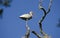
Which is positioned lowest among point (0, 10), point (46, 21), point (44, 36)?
point (44, 36)

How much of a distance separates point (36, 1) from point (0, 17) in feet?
1.36

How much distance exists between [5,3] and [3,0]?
0.12 feet

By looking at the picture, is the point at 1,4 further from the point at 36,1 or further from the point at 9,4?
the point at 36,1

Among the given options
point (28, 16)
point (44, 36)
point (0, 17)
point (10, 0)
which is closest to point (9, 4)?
point (10, 0)

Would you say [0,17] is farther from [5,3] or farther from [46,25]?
[46,25]

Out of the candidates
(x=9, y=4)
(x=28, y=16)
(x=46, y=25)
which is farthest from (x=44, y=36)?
(x=9, y=4)

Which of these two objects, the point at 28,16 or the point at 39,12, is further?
the point at 39,12

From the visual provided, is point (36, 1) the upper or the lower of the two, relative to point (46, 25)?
upper

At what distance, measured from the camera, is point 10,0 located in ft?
6.56

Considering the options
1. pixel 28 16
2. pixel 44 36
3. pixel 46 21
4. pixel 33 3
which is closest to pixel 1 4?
pixel 33 3

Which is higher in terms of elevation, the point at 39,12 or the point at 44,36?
the point at 39,12

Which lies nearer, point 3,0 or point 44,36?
point 44,36

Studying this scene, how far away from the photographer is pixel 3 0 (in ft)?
6.56

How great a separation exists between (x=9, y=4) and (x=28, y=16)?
0.64m
